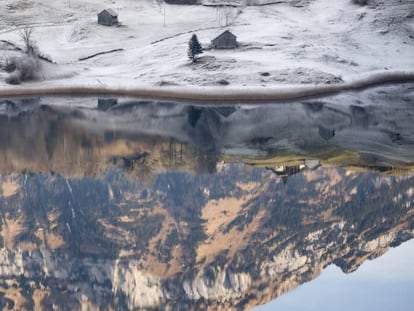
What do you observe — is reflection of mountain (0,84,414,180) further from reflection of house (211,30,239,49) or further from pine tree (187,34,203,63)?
reflection of house (211,30,239,49)

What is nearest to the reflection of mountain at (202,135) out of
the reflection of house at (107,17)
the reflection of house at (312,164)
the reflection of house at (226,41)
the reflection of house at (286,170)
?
the reflection of house at (312,164)

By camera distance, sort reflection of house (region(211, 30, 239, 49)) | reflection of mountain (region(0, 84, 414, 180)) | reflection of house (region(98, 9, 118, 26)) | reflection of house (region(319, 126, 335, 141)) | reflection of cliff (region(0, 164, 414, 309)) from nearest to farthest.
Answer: reflection of cliff (region(0, 164, 414, 309))
reflection of mountain (region(0, 84, 414, 180))
reflection of house (region(319, 126, 335, 141))
reflection of house (region(211, 30, 239, 49))
reflection of house (region(98, 9, 118, 26))

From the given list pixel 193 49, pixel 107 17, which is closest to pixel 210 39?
pixel 193 49

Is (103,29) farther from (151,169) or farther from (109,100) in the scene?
(151,169)

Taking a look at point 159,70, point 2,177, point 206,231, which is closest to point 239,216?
point 206,231

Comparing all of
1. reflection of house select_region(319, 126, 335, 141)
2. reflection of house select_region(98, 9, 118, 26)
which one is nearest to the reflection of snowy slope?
reflection of house select_region(319, 126, 335, 141)

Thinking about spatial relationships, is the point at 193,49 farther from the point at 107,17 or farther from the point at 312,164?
the point at 312,164
